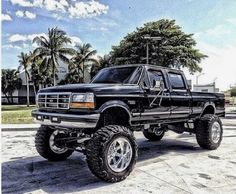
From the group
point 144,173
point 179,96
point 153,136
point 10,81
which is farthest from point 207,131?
point 10,81

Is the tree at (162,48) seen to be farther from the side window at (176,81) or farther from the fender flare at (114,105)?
the fender flare at (114,105)

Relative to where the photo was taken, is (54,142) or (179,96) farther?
(179,96)

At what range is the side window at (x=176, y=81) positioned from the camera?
7929 mm

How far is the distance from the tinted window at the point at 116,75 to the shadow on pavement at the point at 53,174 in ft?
6.14

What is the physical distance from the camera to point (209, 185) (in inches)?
212

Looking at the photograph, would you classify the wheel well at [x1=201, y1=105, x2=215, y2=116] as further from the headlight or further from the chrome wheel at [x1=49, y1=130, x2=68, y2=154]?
the headlight

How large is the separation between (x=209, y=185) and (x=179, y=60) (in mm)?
37353

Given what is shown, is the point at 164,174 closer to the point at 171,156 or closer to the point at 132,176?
the point at 132,176

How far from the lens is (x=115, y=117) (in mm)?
6449

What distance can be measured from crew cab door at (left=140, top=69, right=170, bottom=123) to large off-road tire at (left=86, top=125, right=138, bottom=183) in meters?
0.93

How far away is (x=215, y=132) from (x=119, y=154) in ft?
13.1

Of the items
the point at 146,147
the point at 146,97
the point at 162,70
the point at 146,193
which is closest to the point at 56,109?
the point at 146,97

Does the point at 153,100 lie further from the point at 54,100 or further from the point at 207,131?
the point at 207,131

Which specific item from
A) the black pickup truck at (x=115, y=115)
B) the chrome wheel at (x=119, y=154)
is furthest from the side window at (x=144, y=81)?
the chrome wheel at (x=119, y=154)
